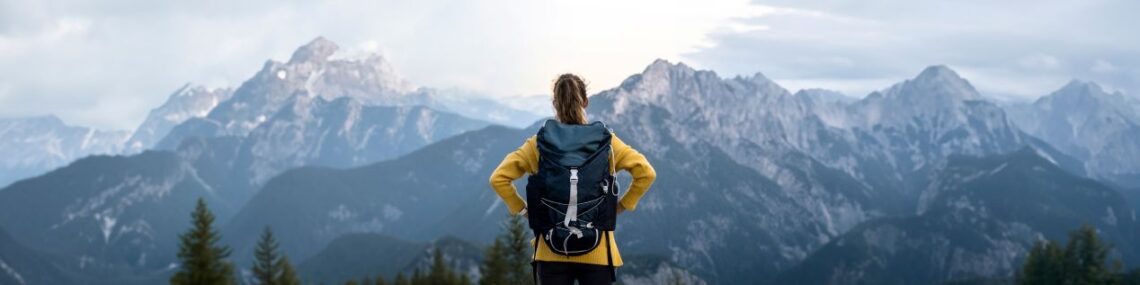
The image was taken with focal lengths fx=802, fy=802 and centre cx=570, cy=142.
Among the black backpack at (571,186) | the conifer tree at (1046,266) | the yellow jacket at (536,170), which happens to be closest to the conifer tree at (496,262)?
the conifer tree at (1046,266)

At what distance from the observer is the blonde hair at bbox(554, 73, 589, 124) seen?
9609 millimetres

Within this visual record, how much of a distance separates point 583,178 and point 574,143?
416 mm

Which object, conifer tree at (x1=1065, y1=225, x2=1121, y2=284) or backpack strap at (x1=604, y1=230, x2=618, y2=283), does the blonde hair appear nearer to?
backpack strap at (x1=604, y1=230, x2=618, y2=283)

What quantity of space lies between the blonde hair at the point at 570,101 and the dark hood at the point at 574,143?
1.06 ft

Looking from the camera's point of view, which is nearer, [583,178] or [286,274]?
[583,178]

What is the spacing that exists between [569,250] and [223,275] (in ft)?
154

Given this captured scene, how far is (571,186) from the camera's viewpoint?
9.22 m

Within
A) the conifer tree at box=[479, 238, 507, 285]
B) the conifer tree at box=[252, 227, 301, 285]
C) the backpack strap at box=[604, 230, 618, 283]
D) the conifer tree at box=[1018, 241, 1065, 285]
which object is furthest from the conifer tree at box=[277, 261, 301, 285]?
the conifer tree at box=[1018, 241, 1065, 285]

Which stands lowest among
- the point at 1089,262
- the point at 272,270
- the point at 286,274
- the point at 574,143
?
the point at 1089,262

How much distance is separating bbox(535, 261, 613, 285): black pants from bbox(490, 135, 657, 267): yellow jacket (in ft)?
0.27

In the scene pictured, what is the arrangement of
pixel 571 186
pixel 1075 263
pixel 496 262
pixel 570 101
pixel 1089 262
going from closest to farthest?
pixel 571 186, pixel 570 101, pixel 496 262, pixel 1089 262, pixel 1075 263

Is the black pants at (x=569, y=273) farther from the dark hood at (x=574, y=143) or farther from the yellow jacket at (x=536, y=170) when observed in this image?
the dark hood at (x=574, y=143)

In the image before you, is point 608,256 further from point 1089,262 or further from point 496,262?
point 1089,262

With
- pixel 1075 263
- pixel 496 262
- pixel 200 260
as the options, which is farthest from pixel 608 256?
pixel 1075 263
